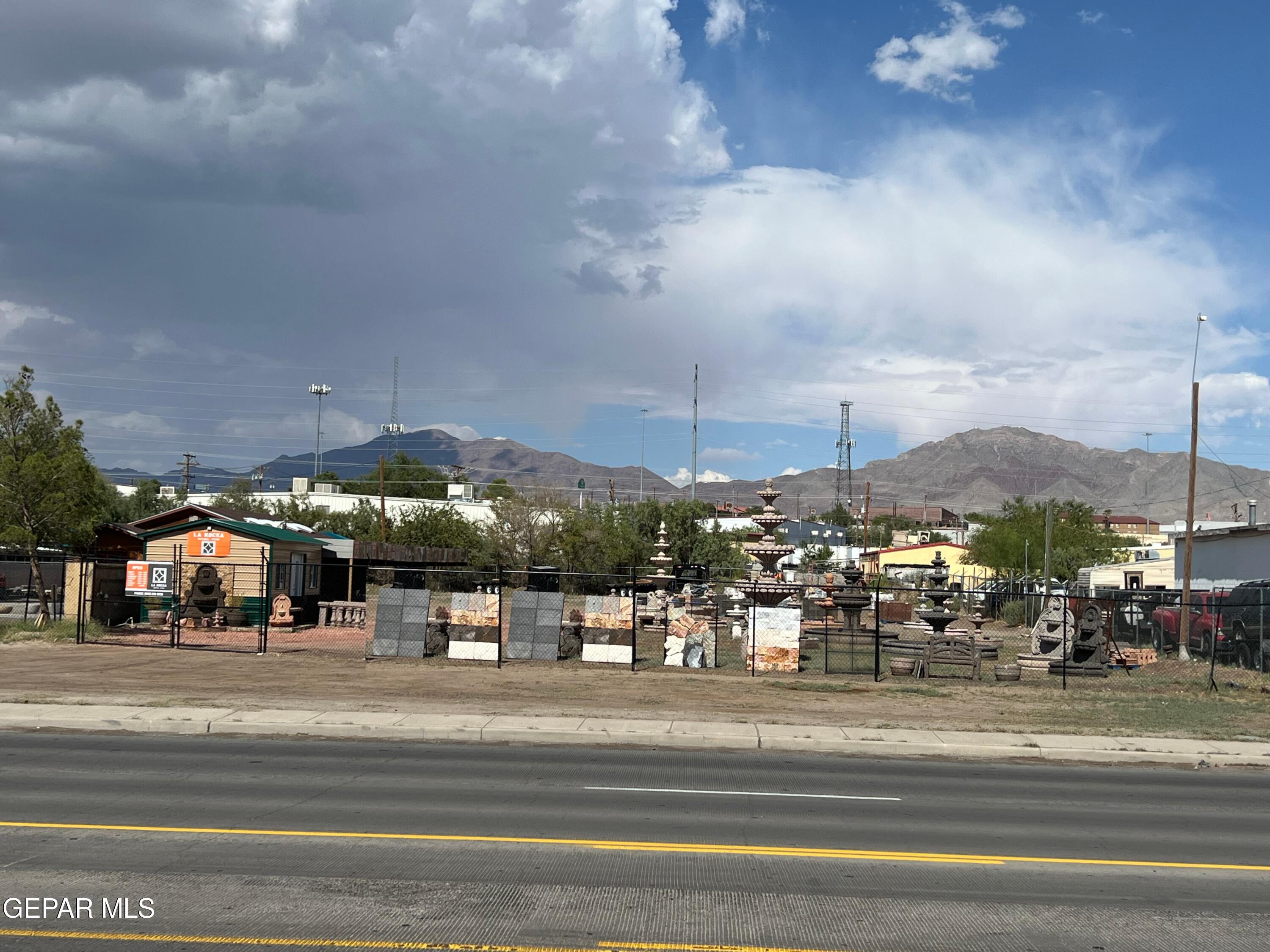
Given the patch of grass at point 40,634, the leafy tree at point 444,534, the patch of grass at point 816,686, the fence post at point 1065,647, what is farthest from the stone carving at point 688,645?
the leafy tree at point 444,534

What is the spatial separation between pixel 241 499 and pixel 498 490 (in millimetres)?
24376

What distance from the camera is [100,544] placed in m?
36.5

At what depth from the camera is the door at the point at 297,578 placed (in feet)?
122

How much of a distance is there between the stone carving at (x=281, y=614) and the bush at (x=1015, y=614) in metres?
31.8

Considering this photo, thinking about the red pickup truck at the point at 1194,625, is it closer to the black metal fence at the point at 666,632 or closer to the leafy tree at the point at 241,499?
the black metal fence at the point at 666,632

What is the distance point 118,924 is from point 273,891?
1.12 meters

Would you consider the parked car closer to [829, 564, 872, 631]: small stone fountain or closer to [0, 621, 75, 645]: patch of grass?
[829, 564, 872, 631]: small stone fountain

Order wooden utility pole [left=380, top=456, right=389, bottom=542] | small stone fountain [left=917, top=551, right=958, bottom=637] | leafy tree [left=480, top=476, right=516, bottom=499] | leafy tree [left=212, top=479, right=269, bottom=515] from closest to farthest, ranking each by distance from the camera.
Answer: small stone fountain [left=917, top=551, right=958, bottom=637], wooden utility pole [left=380, top=456, right=389, bottom=542], leafy tree [left=480, top=476, right=516, bottom=499], leafy tree [left=212, top=479, right=269, bottom=515]

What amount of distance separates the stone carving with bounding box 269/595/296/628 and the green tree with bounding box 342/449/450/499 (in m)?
74.0

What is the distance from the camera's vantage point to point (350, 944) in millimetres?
7004

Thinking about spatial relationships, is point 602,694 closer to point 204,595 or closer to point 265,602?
point 265,602

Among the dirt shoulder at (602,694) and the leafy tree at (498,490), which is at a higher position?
the leafy tree at (498,490)

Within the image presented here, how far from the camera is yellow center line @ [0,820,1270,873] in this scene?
966cm

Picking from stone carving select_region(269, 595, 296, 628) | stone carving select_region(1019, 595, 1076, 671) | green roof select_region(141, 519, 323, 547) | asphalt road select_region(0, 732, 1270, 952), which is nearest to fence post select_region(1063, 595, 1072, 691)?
stone carving select_region(1019, 595, 1076, 671)
